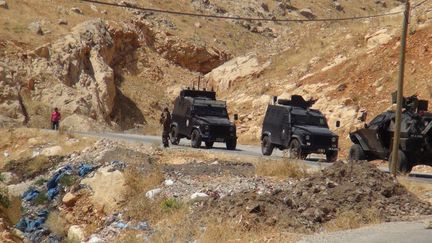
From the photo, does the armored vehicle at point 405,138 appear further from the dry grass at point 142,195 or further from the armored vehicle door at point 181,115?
the armored vehicle door at point 181,115

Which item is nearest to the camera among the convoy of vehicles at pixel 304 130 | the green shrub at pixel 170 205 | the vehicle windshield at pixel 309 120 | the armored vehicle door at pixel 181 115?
the green shrub at pixel 170 205

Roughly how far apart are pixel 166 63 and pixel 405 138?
136 feet

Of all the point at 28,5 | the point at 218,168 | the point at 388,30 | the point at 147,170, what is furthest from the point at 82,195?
the point at 28,5

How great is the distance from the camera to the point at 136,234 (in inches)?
591

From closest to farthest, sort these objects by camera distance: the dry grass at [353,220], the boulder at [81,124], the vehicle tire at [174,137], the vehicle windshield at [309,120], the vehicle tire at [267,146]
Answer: the dry grass at [353,220]
the vehicle windshield at [309,120]
the vehicle tire at [267,146]
the vehicle tire at [174,137]
the boulder at [81,124]

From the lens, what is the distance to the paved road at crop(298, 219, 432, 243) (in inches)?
464

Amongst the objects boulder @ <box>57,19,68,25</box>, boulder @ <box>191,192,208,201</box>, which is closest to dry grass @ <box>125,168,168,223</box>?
boulder @ <box>191,192,208,201</box>

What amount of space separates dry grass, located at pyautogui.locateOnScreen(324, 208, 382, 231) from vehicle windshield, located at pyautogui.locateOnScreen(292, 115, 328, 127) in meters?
12.9

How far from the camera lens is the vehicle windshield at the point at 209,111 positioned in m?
30.7

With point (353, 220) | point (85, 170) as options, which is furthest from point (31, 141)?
point (353, 220)

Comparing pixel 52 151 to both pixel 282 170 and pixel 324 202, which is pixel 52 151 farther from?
pixel 324 202

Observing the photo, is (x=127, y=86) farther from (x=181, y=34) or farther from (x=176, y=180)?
(x=176, y=180)

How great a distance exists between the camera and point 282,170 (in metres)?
19.1

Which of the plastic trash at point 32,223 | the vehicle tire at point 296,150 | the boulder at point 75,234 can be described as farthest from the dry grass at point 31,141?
the boulder at point 75,234
